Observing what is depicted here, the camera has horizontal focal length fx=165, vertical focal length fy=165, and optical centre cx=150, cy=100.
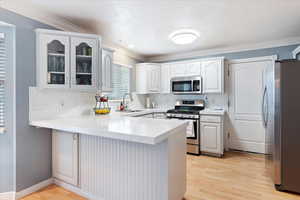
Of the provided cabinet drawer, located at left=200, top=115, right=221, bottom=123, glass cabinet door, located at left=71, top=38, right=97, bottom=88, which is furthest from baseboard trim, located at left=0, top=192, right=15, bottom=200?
cabinet drawer, located at left=200, top=115, right=221, bottom=123

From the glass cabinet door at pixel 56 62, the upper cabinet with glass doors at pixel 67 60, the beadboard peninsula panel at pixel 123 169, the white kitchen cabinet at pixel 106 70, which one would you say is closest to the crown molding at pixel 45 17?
the upper cabinet with glass doors at pixel 67 60

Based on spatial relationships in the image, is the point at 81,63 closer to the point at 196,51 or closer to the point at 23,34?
the point at 23,34

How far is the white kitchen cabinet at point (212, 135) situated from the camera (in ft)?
11.3

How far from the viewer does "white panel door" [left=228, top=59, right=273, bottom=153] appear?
3.66 m

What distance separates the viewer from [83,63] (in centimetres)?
246

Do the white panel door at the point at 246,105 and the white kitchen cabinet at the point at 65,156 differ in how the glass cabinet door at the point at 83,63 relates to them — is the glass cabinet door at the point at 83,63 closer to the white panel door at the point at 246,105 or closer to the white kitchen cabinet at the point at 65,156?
the white kitchen cabinet at the point at 65,156

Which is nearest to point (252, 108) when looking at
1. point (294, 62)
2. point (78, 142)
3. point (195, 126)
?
point (195, 126)

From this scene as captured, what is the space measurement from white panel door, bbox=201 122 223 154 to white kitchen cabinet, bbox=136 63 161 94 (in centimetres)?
162

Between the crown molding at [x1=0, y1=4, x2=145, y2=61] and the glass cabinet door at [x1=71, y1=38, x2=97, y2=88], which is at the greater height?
the crown molding at [x1=0, y1=4, x2=145, y2=61]

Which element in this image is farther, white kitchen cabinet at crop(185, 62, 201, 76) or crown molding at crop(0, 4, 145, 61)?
white kitchen cabinet at crop(185, 62, 201, 76)

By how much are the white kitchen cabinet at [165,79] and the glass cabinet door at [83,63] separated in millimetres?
2300

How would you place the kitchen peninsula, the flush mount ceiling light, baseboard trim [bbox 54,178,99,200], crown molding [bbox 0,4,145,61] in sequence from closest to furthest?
the kitchen peninsula → crown molding [bbox 0,4,145,61] → baseboard trim [bbox 54,178,99,200] → the flush mount ceiling light

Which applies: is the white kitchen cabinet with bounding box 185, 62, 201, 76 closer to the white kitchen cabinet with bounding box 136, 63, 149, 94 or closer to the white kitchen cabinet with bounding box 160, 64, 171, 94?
the white kitchen cabinet with bounding box 160, 64, 171, 94

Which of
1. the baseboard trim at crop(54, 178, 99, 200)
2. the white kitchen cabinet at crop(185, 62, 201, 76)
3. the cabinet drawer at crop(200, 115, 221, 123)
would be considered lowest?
the baseboard trim at crop(54, 178, 99, 200)
